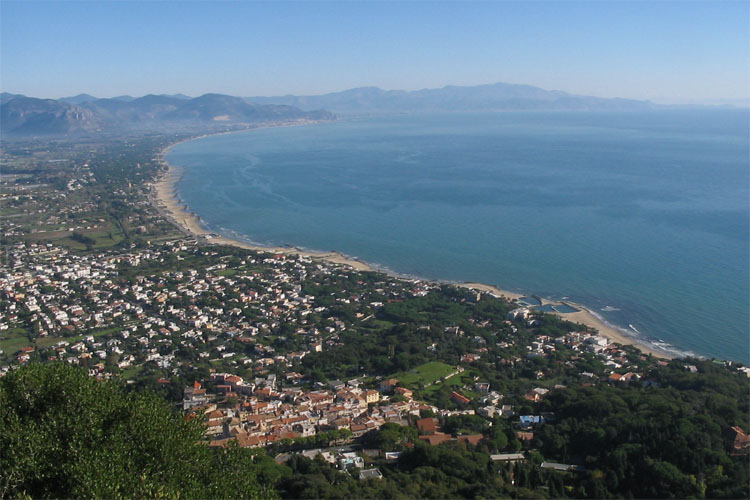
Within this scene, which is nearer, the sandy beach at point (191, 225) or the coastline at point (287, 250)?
the coastline at point (287, 250)

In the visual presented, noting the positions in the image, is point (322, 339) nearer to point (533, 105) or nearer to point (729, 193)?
point (729, 193)

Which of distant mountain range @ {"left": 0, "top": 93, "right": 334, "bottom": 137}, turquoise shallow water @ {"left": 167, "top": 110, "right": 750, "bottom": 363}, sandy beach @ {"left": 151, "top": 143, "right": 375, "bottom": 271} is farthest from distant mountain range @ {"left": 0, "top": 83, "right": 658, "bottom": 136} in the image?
sandy beach @ {"left": 151, "top": 143, "right": 375, "bottom": 271}

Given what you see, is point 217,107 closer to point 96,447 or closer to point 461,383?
point 461,383

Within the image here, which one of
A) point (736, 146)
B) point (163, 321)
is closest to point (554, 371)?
point (163, 321)

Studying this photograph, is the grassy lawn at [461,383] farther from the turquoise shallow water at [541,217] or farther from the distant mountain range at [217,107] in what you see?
the distant mountain range at [217,107]

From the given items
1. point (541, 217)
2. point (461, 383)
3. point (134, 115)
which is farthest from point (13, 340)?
point (134, 115)

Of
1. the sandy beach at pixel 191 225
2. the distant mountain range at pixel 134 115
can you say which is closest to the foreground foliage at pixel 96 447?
the sandy beach at pixel 191 225
